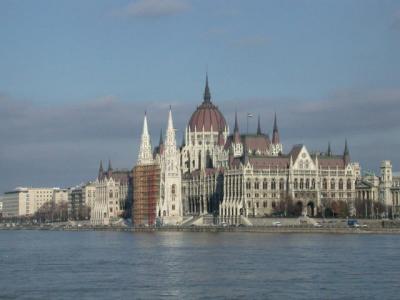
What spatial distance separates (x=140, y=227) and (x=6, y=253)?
79.5m

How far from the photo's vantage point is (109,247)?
110m

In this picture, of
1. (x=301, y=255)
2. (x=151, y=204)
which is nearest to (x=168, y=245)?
(x=301, y=255)

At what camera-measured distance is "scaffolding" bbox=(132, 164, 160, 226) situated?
191500 mm

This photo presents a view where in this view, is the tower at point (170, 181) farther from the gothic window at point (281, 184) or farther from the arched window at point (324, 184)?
the arched window at point (324, 184)

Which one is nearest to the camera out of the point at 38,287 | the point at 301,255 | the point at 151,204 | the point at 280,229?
the point at 38,287

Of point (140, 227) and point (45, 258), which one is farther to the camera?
point (140, 227)

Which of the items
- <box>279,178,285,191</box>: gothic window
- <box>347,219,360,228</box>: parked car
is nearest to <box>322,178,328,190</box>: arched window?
<box>279,178,285,191</box>: gothic window

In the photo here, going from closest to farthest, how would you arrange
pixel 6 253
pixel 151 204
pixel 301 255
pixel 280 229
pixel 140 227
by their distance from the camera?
1. pixel 301 255
2. pixel 6 253
3. pixel 280 229
4. pixel 140 227
5. pixel 151 204

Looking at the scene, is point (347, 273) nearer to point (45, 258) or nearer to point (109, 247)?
point (45, 258)

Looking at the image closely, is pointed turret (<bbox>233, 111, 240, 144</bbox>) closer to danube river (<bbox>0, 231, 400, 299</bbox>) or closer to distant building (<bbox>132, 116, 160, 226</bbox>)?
distant building (<bbox>132, 116, 160, 226</bbox>)

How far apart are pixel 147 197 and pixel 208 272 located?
402 feet

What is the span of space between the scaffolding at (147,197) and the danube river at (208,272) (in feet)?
279

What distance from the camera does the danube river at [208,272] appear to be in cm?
6109

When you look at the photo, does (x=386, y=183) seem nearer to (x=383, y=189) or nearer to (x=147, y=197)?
(x=383, y=189)
